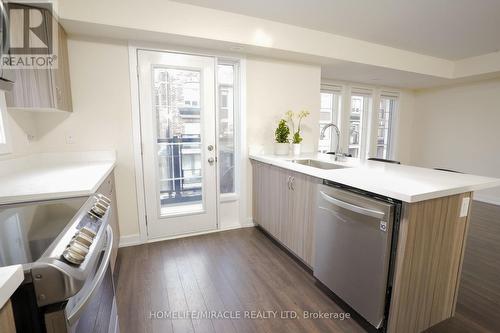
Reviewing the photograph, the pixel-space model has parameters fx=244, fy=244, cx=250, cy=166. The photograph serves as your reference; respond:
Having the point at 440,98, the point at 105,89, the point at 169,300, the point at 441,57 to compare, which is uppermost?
the point at 441,57

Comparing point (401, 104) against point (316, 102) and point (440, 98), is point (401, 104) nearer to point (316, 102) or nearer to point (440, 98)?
point (440, 98)

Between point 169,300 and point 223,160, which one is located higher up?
point 223,160

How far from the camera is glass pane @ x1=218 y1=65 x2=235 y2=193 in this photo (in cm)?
299

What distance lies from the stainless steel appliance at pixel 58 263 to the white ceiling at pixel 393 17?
2.16 meters

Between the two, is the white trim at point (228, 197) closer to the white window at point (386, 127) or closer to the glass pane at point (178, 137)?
the glass pane at point (178, 137)

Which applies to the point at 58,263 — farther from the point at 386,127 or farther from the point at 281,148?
the point at 386,127

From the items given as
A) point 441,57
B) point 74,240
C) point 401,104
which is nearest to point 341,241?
point 74,240

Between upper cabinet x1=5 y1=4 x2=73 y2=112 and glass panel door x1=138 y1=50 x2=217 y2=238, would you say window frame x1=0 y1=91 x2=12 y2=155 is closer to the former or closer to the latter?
upper cabinet x1=5 y1=4 x2=73 y2=112

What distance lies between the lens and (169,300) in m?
1.82

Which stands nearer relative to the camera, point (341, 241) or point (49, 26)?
point (341, 241)

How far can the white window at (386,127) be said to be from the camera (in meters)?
5.23

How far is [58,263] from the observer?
64 cm

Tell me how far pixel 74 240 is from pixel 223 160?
7.90 feet

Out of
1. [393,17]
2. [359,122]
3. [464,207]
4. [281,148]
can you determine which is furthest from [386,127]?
[464,207]
